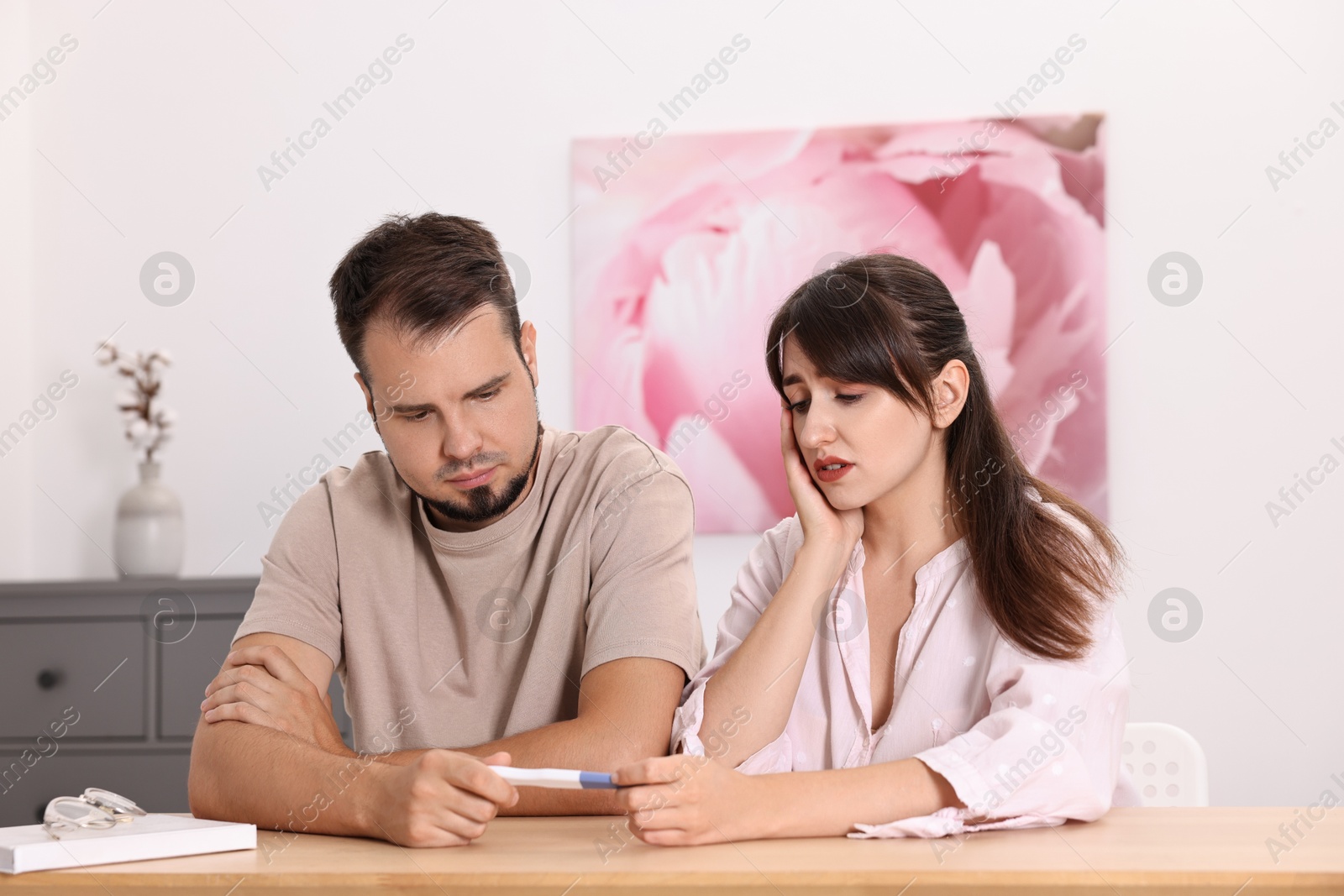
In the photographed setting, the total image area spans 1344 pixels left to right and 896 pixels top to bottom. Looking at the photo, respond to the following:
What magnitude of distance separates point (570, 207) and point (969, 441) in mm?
1654

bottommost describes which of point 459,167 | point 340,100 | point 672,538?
point 672,538

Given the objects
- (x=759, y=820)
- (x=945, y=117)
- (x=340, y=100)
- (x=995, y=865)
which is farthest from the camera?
(x=340, y=100)

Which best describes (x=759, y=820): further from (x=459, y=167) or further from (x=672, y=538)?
(x=459, y=167)

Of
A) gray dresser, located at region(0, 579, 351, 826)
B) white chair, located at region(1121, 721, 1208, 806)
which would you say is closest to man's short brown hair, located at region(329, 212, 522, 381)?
white chair, located at region(1121, 721, 1208, 806)

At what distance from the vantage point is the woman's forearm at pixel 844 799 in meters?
1.13

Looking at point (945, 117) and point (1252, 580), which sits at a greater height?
point (945, 117)

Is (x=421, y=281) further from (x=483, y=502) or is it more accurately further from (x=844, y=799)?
(x=844, y=799)

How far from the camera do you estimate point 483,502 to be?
159 centimetres

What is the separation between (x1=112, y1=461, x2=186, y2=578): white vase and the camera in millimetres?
2828

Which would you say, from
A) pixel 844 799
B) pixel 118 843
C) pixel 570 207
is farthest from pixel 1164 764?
pixel 570 207

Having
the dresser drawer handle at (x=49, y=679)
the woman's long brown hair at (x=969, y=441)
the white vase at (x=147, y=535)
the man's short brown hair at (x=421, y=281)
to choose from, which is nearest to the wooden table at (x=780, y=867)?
the woman's long brown hair at (x=969, y=441)

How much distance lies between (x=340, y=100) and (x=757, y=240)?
117 centimetres

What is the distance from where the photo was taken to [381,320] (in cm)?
157

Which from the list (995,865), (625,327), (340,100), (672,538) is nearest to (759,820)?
(995,865)
